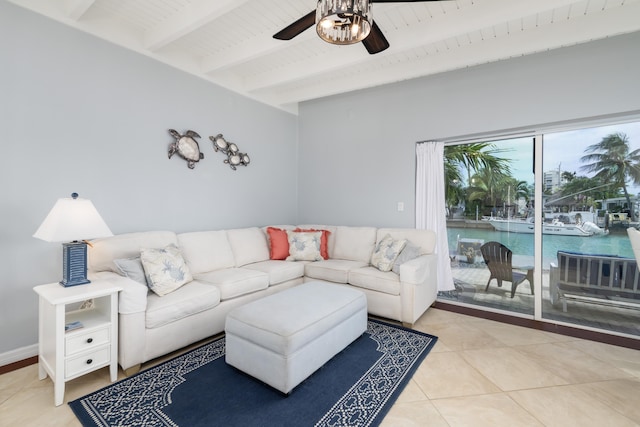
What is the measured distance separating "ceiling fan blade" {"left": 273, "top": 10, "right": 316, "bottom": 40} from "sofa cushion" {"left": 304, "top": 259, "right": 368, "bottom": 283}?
7.44ft

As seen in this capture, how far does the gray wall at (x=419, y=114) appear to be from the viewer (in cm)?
273

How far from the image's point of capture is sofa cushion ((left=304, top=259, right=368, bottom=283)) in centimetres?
325

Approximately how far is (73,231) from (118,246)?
0.63 meters

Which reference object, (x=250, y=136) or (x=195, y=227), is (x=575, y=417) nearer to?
(x=195, y=227)

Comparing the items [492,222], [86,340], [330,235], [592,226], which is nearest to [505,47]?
[492,222]

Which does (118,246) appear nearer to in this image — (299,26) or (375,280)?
(299,26)

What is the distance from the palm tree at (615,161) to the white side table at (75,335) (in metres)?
4.19

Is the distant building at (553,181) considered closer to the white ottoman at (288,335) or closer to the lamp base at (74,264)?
the white ottoman at (288,335)

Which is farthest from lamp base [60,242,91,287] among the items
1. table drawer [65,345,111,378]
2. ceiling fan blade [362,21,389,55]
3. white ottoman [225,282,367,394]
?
ceiling fan blade [362,21,389,55]

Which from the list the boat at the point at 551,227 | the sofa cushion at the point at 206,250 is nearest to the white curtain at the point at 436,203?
the boat at the point at 551,227

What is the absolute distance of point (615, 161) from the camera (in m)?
2.74

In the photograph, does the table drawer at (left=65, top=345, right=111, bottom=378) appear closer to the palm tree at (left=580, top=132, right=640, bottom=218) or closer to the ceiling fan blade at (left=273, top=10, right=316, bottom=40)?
the ceiling fan blade at (left=273, top=10, right=316, bottom=40)

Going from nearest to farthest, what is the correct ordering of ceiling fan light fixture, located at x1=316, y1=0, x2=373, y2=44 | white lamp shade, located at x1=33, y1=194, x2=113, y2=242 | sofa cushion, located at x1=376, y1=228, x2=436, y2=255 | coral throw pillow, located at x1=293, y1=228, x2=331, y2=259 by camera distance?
ceiling fan light fixture, located at x1=316, y1=0, x2=373, y2=44, white lamp shade, located at x1=33, y1=194, x2=113, y2=242, sofa cushion, located at x1=376, y1=228, x2=436, y2=255, coral throw pillow, located at x1=293, y1=228, x2=331, y2=259

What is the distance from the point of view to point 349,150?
14.1 ft
